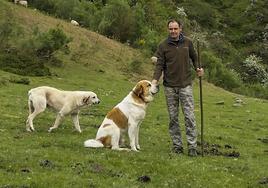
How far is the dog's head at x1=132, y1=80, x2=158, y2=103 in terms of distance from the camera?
51.8ft

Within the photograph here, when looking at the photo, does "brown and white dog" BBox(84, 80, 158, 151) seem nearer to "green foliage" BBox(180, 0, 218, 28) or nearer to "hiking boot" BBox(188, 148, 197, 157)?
"hiking boot" BBox(188, 148, 197, 157)

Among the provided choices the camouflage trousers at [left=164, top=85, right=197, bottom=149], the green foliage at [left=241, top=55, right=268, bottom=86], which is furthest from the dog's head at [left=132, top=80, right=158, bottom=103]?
the green foliage at [left=241, top=55, right=268, bottom=86]

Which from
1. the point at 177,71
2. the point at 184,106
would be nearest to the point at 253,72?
the point at 184,106

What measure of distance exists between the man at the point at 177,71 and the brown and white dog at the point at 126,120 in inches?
17.0

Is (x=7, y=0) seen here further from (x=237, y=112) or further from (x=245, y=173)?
(x=245, y=173)

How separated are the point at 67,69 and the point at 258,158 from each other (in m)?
25.6

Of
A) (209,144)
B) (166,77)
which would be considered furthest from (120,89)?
(166,77)

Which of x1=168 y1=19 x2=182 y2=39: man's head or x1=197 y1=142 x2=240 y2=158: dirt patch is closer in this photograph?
x1=168 y1=19 x2=182 y2=39: man's head

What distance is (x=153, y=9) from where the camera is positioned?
252ft

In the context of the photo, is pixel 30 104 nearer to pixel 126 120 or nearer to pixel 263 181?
pixel 126 120

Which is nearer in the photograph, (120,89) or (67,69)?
(120,89)

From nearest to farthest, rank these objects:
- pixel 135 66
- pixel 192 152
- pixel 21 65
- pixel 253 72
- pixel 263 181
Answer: pixel 263 181 < pixel 192 152 < pixel 21 65 < pixel 135 66 < pixel 253 72

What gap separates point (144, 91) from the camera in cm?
1584

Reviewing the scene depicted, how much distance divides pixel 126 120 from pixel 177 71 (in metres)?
1.94
